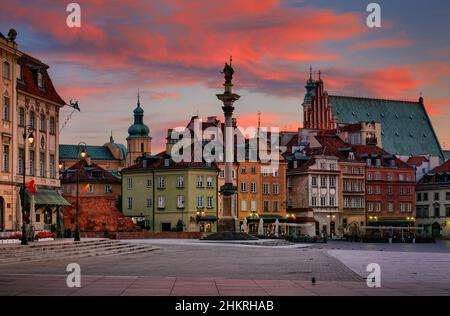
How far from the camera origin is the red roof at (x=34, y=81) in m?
68.5

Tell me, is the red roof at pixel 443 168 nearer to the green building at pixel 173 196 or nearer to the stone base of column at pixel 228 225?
the green building at pixel 173 196

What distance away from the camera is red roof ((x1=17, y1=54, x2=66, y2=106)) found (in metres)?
68.5

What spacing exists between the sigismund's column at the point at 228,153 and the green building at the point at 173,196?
3217 cm

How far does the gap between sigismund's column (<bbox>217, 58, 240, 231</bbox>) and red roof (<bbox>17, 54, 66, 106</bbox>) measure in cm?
1441

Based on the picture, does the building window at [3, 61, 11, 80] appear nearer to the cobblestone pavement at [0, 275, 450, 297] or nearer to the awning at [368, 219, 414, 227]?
the cobblestone pavement at [0, 275, 450, 297]

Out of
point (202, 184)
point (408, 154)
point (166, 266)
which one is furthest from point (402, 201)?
point (166, 266)

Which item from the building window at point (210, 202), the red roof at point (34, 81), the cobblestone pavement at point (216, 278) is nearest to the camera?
the cobblestone pavement at point (216, 278)

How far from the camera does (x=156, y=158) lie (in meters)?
120

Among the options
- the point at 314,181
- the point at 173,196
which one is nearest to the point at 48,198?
the point at 173,196

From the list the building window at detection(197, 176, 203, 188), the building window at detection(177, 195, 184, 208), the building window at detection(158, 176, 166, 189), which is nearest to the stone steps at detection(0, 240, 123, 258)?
the building window at detection(177, 195, 184, 208)

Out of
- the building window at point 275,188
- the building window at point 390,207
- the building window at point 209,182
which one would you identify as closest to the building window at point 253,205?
the building window at point 275,188

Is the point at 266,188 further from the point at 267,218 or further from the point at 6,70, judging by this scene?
the point at 6,70
